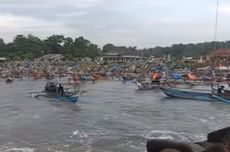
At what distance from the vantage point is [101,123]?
32406mm

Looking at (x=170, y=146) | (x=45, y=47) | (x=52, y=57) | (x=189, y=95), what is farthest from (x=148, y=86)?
(x=45, y=47)

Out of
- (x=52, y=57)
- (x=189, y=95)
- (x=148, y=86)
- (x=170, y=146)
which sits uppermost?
(x=170, y=146)

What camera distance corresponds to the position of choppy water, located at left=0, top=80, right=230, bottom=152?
24.8 m

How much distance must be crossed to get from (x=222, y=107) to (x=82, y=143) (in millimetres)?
22768

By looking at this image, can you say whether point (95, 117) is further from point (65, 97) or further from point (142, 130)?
point (65, 97)

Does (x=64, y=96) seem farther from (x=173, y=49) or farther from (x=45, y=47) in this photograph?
(x=173, y=49)

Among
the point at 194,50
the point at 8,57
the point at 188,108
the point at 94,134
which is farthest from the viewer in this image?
the point at 194,50

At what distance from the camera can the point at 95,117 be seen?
35.7 m

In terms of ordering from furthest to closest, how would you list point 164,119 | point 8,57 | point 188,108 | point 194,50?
point 194,50 → point 8,57 → point 188,108 → point 164,119

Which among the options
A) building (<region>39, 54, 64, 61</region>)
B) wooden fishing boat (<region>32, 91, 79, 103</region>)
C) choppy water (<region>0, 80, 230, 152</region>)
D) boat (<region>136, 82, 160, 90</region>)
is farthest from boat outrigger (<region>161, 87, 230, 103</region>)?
building (<region>39, 54, 64, 61</region>)

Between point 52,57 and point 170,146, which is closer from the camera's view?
point 170,146

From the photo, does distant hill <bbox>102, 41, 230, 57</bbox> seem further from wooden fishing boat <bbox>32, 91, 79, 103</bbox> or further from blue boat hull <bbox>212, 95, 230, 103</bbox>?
wooden fishing boat <bbox>32, 91, 79, 103</bbox>

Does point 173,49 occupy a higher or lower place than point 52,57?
higher

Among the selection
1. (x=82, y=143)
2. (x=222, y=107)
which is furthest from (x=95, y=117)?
(x=222, y=107)
